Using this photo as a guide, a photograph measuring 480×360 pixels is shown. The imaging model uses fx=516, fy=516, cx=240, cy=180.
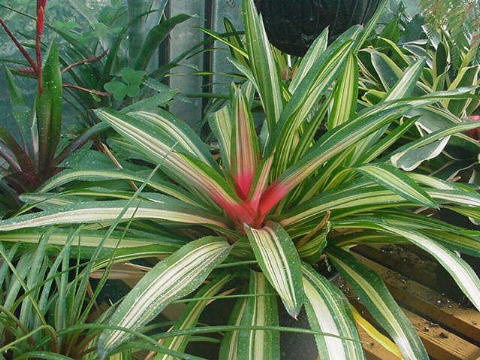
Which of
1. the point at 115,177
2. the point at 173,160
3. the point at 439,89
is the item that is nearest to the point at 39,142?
the point at 115,177

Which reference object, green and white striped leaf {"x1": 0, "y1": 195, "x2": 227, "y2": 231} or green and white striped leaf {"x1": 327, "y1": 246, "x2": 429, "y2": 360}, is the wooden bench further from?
green and white striped leaf {"x1": 0, "y1": 195, "x2": 227, "y2": 231}

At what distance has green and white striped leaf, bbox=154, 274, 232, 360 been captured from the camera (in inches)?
27.3

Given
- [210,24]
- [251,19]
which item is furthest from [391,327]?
[210,24]

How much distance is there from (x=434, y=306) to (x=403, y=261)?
0.17 metres

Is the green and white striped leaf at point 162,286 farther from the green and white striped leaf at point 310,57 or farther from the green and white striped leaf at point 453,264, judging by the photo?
the green and white striped leaf at point 310,57

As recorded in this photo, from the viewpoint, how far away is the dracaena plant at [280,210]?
68 centimetres

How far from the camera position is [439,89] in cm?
131

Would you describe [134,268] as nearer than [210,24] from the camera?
Yes

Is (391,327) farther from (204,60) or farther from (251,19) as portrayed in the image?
(204,60)

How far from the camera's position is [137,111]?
1.01m

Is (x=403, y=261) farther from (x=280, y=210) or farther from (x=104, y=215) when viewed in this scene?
(x=104, y=215)

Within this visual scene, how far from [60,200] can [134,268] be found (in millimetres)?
171

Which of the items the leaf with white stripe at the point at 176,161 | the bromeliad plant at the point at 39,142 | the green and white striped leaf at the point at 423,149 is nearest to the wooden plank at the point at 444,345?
the green and white striped leaf at the point at 423,149

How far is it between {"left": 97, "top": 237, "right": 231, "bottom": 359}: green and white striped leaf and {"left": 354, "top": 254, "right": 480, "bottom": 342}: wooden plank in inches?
20.3
